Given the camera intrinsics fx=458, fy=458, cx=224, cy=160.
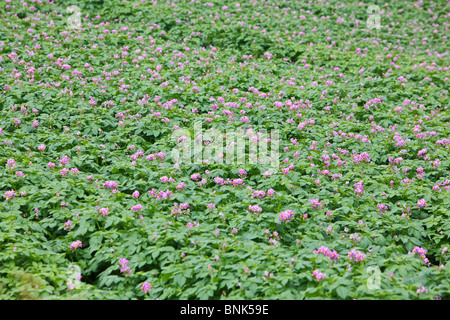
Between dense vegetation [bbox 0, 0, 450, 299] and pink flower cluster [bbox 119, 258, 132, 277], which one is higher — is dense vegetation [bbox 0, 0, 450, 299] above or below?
above

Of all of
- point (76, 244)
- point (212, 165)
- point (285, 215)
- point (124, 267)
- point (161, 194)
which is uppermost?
point (212, 165)

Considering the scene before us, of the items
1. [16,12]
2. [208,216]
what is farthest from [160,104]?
[16,12]

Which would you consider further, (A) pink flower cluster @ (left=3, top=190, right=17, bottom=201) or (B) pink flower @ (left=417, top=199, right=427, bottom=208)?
(B) pink flower @ (left=417, top=199, right=427, bottom=208)

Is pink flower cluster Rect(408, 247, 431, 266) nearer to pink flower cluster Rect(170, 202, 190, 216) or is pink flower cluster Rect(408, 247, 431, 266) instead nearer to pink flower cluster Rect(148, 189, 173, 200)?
pink flower cluster Rect(170, 202, 190, 216)

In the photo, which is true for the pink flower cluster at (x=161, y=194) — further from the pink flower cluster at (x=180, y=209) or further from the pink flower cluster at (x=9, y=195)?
the pink flower cluster at (x=9, y=195)

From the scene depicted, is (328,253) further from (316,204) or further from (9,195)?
(9,195)

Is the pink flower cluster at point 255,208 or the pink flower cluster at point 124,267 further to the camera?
the pink flower cluster at point 255,208

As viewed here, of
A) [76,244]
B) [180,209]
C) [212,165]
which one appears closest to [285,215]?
[180,209]

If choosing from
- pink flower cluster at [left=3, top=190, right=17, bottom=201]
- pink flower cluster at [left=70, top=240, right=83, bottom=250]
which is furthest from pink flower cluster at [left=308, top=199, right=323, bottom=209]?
pink flower cluster at [left=3, top=190, right=17, bottom=201]

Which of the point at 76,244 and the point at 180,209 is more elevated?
the point at 180,209

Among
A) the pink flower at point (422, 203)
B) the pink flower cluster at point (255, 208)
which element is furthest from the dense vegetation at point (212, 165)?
the pink flower at point (422, 203)

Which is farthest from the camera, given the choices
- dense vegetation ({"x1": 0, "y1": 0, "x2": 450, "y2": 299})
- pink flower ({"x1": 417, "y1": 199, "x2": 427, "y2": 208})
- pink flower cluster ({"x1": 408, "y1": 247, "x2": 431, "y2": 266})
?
pink flower ({"x1": 417, "y1": 199, "x2": 427, "y2": 208})

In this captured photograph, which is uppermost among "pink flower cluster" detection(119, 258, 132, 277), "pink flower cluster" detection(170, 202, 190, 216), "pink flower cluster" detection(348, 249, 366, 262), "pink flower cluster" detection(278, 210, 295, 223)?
"pink flower cluster" detection(170, 202, 190, 216)

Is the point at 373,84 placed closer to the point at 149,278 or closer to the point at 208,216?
the point at 208,216
